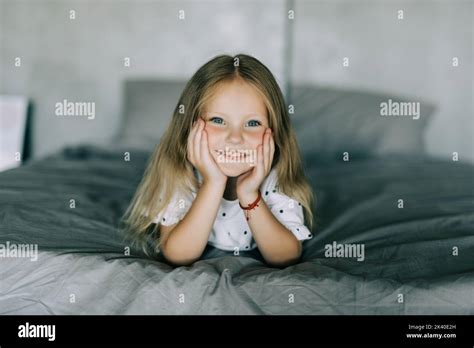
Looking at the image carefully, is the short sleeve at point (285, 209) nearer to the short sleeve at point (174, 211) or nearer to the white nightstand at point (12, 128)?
the short sleeve at point (174, 211)

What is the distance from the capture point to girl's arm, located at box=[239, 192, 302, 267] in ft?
3.44

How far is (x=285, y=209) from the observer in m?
1.15

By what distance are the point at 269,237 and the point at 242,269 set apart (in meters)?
0.11

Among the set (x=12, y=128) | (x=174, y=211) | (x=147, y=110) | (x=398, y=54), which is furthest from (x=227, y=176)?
(x=12, y=128)

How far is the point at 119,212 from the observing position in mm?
1319

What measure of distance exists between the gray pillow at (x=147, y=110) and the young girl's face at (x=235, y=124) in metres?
0.98

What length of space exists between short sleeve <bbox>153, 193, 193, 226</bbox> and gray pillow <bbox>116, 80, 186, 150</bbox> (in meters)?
0.92

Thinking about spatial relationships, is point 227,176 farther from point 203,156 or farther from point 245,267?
point 245,267

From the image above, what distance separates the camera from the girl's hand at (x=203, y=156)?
102 cm
